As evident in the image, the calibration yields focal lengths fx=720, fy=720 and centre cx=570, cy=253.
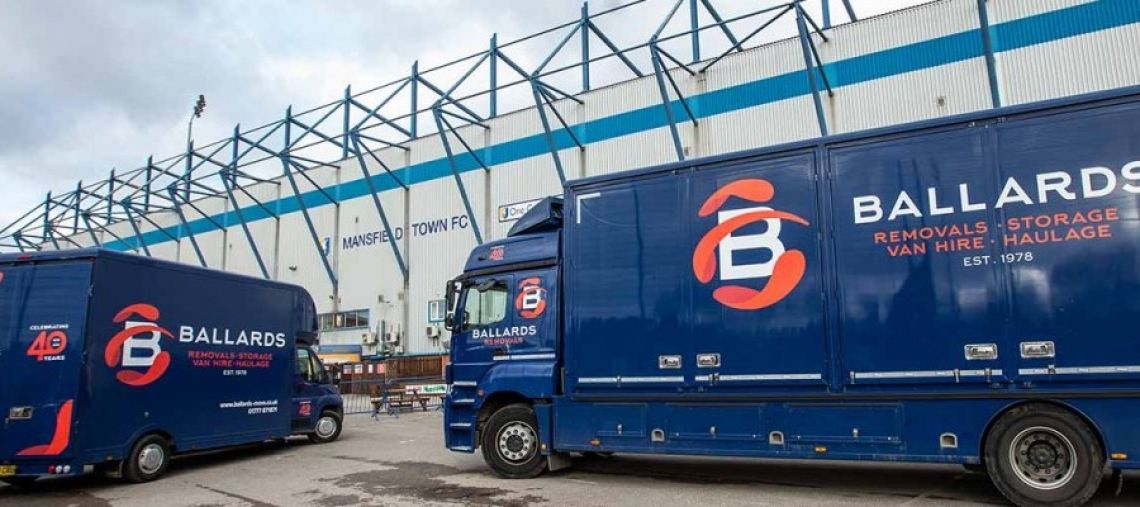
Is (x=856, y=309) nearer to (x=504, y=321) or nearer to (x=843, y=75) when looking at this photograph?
(x=504, y=321)

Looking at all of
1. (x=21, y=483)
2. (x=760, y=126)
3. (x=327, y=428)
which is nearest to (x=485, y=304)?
(x=327, y=428)

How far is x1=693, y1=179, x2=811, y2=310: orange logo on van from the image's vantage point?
7.71 meters

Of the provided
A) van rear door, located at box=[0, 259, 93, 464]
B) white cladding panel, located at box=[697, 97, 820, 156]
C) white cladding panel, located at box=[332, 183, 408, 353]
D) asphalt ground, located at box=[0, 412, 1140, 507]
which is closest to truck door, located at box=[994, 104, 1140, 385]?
asphalt ground, located at box=[0, 412, 1140, 507]

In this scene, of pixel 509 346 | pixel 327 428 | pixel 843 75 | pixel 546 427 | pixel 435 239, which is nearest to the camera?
pixel 546 427

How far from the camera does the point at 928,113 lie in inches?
702

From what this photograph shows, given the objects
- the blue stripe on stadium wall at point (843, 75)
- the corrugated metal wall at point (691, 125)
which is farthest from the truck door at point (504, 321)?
the blue stripe on stadium wall at point (843, 75)

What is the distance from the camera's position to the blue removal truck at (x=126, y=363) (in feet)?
30.5

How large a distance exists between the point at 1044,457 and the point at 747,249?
10.9 ft

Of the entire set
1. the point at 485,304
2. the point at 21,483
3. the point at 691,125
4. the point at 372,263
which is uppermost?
the point at 691,125

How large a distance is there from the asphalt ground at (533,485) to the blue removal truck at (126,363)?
546 millimetres

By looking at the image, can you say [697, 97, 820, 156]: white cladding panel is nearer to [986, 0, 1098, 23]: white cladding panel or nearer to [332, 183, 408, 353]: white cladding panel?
[986, 0, 1098, 23]: white cladding panel

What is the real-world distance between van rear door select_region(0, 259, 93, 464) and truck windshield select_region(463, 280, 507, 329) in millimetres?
5022

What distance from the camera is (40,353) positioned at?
30.9 feet

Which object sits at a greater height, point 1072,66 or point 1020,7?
point 1020,7
